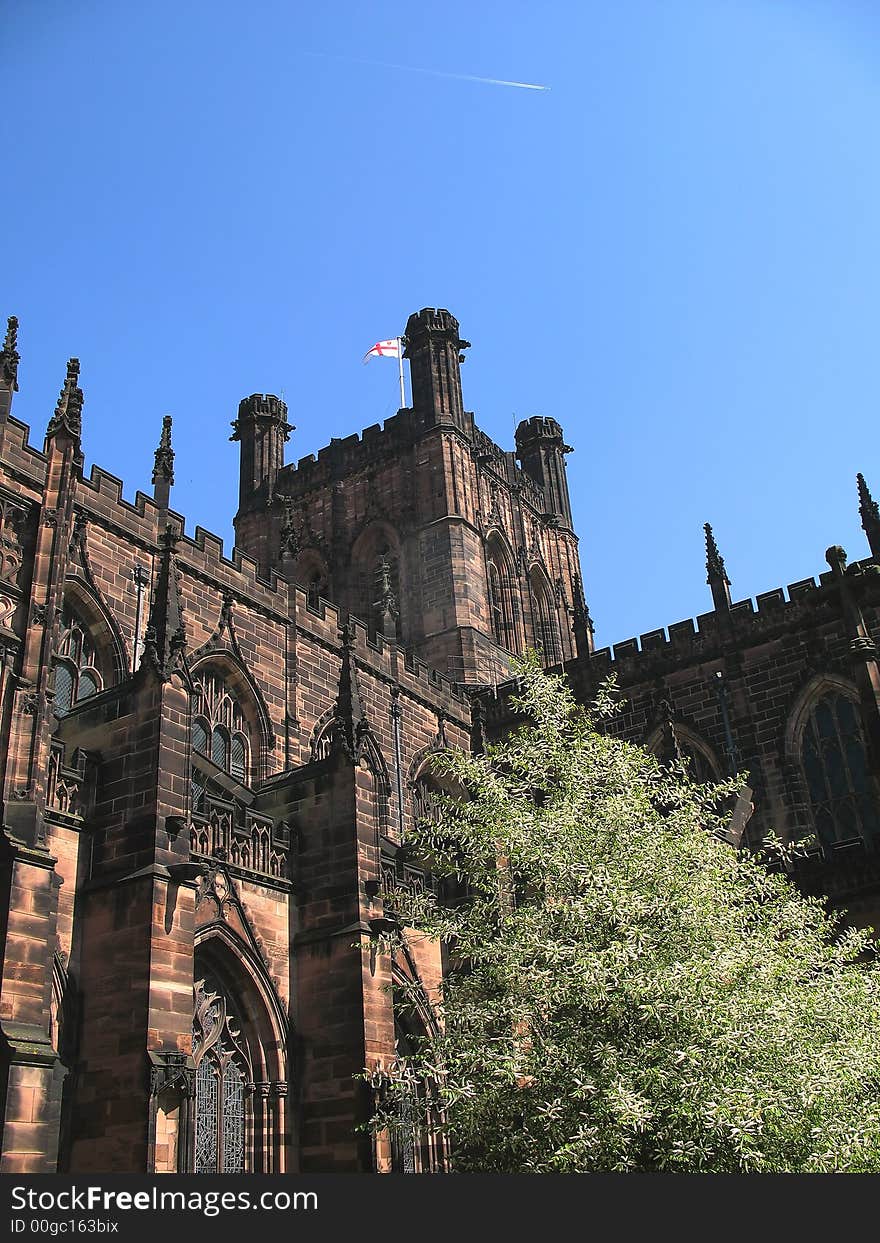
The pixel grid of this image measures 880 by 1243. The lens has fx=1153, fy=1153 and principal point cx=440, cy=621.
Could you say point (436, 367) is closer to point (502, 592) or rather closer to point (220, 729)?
point (502, 592)

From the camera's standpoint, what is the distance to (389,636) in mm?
30594

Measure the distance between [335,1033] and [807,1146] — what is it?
20.9 feet

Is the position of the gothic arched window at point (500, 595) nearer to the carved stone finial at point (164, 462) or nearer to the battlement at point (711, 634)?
the battlement at point (711, 634)

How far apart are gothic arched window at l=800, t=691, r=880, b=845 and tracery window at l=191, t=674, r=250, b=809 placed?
12.5m

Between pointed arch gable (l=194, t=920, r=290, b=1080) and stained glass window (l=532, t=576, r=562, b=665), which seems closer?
pointed arch gable (l=194, t=920, r=290, b=1080)

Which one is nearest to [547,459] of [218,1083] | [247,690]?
[247,690]

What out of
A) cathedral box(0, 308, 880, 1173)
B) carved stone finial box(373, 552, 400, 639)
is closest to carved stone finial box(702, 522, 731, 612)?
cathedral box(0, 308, 880, 1173)

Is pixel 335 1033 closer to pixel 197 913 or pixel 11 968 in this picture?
pixel 197 913

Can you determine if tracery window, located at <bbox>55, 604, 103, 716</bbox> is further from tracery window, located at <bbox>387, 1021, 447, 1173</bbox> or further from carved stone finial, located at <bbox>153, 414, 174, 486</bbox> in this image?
tracery window, located at <bbox>387, 1021, 447, 1173</bbox>

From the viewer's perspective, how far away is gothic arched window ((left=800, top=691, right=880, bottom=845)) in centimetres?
2497

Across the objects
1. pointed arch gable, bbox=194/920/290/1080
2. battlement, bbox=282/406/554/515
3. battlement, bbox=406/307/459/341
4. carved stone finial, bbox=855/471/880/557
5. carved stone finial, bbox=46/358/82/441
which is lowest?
pointed arch gable, bbox=194/920/290/1080

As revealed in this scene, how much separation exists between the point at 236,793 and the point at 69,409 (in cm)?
Answer: 640

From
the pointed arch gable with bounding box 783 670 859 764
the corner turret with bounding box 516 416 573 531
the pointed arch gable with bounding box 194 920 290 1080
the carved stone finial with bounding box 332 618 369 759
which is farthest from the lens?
the corner turret with bounding box 516 416 573 531

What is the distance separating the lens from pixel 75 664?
19.7 m
